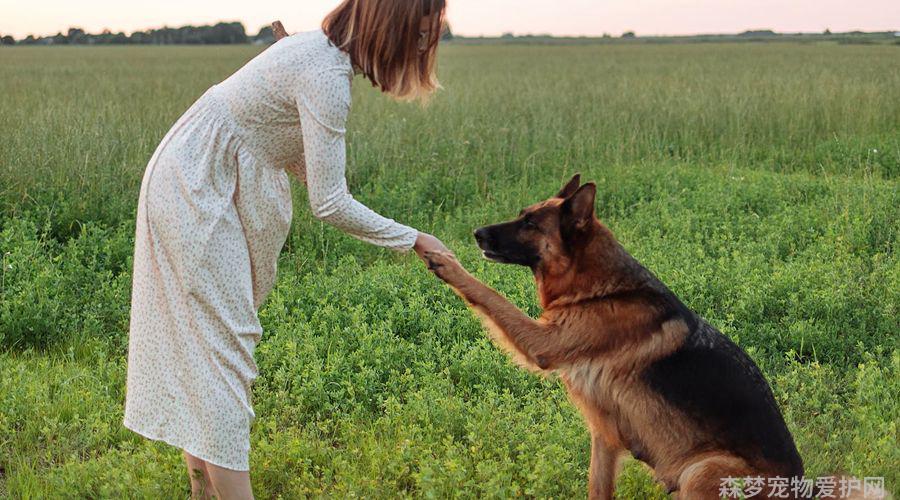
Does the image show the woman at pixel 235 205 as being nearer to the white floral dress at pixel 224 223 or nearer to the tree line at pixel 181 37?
the white floral dress at pixel 224 223

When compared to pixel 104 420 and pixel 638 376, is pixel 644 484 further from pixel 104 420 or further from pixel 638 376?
pixel 104 420

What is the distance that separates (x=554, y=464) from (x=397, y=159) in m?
6.14

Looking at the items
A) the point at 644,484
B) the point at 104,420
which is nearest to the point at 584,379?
the point at 644,484

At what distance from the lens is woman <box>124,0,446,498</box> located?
2723 mm

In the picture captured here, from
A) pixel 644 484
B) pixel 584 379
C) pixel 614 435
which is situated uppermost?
pixel 584 379

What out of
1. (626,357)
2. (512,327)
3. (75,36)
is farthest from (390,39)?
(75,36)

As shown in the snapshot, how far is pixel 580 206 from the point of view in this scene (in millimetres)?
3416

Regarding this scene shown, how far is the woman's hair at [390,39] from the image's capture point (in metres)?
2.71

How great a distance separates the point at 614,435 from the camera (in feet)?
11.1

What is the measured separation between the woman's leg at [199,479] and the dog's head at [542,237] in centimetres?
144

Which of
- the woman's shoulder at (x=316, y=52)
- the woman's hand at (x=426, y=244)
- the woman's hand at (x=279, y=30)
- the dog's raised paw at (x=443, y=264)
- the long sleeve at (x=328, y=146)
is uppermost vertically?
the woman's hand at (x=279, y=30)

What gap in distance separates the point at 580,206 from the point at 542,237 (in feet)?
0.74

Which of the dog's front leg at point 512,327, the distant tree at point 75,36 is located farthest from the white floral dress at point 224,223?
the distant tree at point 75,36

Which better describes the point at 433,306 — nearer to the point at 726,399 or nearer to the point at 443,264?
the point at 443,264
